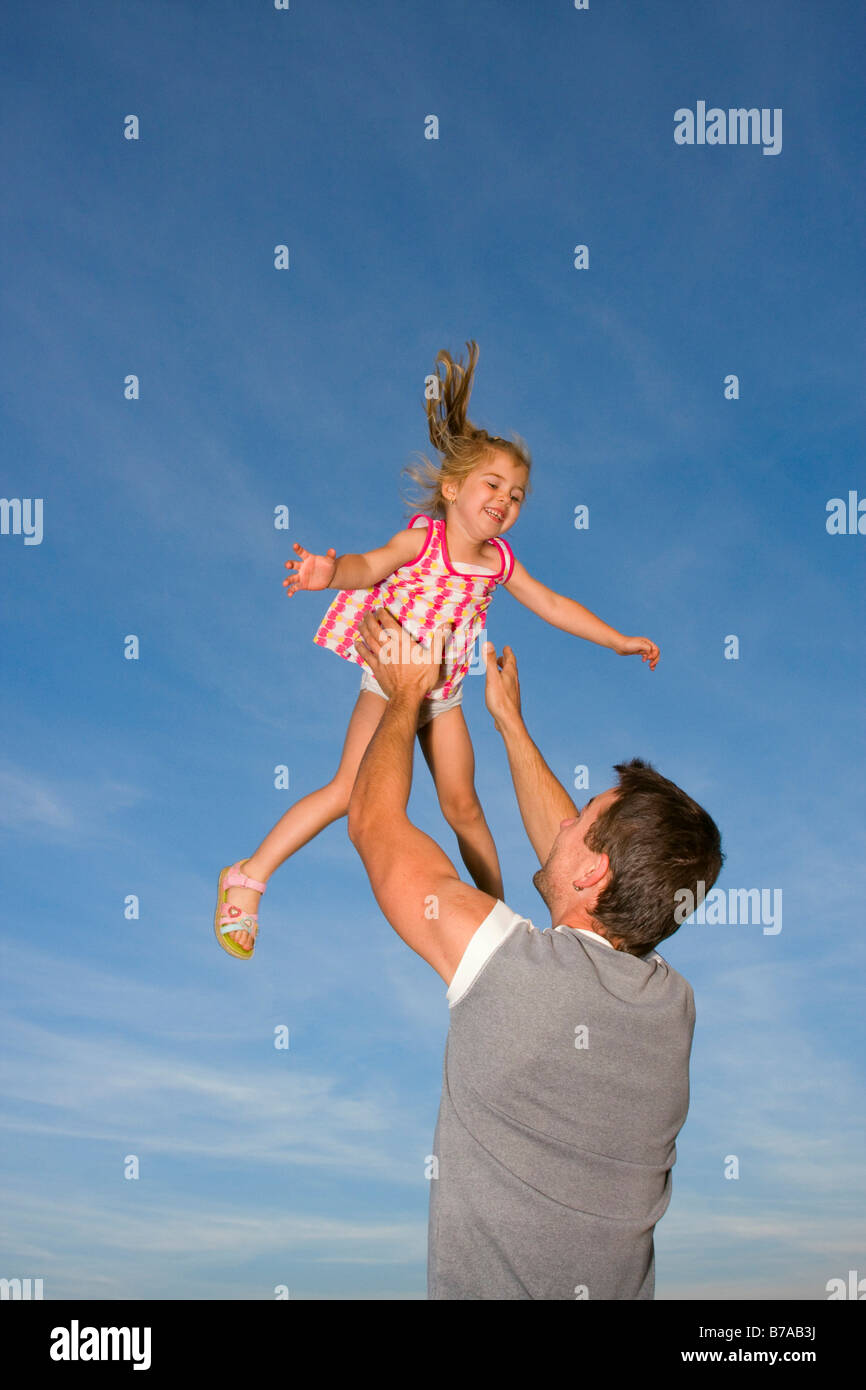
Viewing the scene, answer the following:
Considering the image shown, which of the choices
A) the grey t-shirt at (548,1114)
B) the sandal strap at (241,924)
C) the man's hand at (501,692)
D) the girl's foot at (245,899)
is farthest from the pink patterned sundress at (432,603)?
the grey t-shirt at (548,1114)

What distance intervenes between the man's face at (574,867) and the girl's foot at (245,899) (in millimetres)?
1469


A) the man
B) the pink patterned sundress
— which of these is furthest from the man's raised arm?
the man

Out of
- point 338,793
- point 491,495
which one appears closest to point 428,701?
point 338,793

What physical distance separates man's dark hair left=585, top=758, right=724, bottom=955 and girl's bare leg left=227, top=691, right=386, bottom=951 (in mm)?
1282

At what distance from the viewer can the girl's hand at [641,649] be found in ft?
12.1

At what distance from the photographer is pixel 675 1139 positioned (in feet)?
8.60

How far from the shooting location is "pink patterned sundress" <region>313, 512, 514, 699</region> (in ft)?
12.6

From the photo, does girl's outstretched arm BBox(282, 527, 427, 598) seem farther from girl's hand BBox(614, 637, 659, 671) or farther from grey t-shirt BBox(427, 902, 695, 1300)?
grey t-shirt BBox(427, 902, 695, 1300)

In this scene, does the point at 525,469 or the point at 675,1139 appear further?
the point at 525,469

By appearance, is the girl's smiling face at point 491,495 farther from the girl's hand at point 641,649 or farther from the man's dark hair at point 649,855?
the man's dark hair at point 649,855

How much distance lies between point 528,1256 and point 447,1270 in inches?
7.4

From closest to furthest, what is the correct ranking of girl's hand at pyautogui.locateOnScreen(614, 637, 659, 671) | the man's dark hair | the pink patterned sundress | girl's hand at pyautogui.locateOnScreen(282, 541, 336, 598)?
the man's dark hair → girl's hand at pyautogui.locateOnScreen(282, 541, 336, 598) → girl's hand at pyautogui.locateOnScreen(614, 637, 659, 671) → the pink patterned sundress
